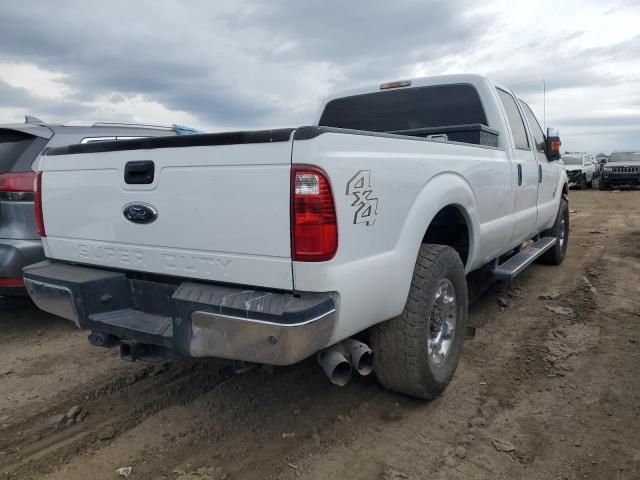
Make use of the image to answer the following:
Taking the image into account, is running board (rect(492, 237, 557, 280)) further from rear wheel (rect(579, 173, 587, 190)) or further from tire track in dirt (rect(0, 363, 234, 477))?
rear wheel (rect(579, 173, 587, 190))

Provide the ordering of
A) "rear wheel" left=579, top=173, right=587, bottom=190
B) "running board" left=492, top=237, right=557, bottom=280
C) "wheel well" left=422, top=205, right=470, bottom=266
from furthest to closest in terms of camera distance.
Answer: "rear wheel" left=579, top=173, right=587, bottom=190, "running board" left=492, top=237, right=557, bottom=280, "wheel well" left=422, top=205, right=470, bottom=266

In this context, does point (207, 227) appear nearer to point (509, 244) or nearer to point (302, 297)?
point (302, 297)

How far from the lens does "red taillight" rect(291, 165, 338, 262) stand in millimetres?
2197

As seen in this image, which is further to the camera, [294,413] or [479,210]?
[479,210]

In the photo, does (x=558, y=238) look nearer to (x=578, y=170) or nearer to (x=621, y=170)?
(x=621, y=170)

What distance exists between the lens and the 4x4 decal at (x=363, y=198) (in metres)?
2.36

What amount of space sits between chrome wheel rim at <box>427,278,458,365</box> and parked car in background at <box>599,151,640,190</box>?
22169 mm

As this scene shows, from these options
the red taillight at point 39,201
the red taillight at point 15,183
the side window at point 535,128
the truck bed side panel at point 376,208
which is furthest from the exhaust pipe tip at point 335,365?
the side window at point 535,128

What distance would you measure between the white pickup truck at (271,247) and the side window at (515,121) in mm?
1270

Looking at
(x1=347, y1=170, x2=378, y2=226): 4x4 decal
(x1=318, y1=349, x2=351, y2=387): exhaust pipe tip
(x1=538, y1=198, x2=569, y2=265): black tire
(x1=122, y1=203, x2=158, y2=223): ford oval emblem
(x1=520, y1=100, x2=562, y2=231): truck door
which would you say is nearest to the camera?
(x1=347, y1=170, x2=378, y2=226): 4x4 decal

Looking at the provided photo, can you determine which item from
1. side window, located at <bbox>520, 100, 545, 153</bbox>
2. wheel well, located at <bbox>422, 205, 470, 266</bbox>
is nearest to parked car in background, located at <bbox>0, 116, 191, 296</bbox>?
wheel well, located at <bbox>422, 205, 470, 266</bbox>

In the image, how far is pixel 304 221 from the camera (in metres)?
2.22

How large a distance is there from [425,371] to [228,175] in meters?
1.58

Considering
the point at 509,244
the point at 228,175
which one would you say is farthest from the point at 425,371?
the point at 509,244
